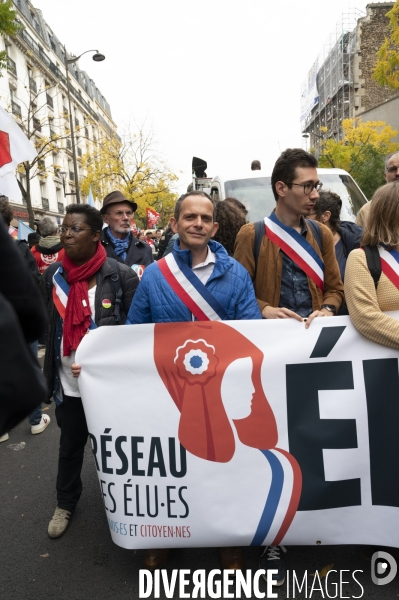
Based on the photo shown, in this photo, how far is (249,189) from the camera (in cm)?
689

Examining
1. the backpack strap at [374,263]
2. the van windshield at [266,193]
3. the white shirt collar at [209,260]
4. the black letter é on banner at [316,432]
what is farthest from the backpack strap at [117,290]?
the van windshield at [266,193]

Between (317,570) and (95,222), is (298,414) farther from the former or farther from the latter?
(95,222)

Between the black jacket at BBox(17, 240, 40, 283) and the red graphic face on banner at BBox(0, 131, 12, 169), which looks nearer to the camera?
the red graphic face on banner at BBox(0, 131, 12, 169)

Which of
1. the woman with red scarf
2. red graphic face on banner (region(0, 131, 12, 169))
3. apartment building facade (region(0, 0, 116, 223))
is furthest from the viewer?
apartment building facade (region(0, 0, 116, 223))

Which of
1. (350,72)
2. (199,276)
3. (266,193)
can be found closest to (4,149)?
(199,276)

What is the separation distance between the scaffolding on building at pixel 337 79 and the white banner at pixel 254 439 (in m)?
57.7

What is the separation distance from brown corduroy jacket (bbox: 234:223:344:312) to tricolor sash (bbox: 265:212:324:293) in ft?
0.12

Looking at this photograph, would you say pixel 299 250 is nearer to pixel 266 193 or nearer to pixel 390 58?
pixel 266 193

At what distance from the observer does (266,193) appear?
679 centimetres

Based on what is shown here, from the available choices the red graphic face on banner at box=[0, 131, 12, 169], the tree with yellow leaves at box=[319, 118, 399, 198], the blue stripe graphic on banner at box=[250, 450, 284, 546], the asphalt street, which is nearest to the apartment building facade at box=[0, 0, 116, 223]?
the tree with yellow leaves at box=[319, 118, 399, 198]

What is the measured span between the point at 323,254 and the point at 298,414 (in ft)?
3.34

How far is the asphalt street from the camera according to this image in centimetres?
260

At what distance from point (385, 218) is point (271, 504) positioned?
4.99 feet

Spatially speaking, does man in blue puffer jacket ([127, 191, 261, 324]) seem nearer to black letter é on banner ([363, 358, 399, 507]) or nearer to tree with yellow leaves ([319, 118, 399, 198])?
black letter é on banner ([363, 358, 399, 507])
